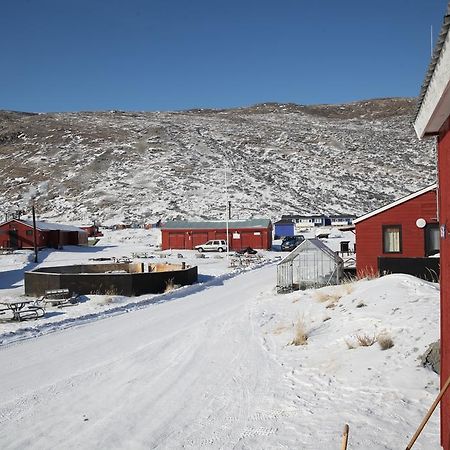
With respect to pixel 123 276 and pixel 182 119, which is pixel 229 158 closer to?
pixel 182 119

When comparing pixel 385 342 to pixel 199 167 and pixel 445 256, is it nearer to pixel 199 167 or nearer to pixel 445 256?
pixel 445 256

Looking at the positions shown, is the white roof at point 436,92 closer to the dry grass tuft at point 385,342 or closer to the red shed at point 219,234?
the dry grass tuft at point 385,342

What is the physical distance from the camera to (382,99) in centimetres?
19888

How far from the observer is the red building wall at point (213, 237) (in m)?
54.7

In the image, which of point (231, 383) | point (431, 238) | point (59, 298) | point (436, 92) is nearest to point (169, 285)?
point (59, 298)

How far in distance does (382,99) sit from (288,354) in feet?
663

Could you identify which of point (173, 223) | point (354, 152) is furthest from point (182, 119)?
point (173, 223)

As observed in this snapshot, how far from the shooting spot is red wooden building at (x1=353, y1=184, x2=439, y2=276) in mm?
23031

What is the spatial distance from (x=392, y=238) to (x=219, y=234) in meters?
33.1

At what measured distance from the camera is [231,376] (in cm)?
1029

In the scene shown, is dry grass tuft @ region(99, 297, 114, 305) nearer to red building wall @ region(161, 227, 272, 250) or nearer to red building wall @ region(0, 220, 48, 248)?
red building wall @ region(161, 227, 272, 250)

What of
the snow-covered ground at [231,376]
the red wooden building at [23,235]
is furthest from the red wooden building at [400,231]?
the red wooden building at [23,235]

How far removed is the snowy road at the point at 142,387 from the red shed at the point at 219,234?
38166 millimetres

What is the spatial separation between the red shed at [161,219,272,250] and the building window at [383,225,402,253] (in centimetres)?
3014
